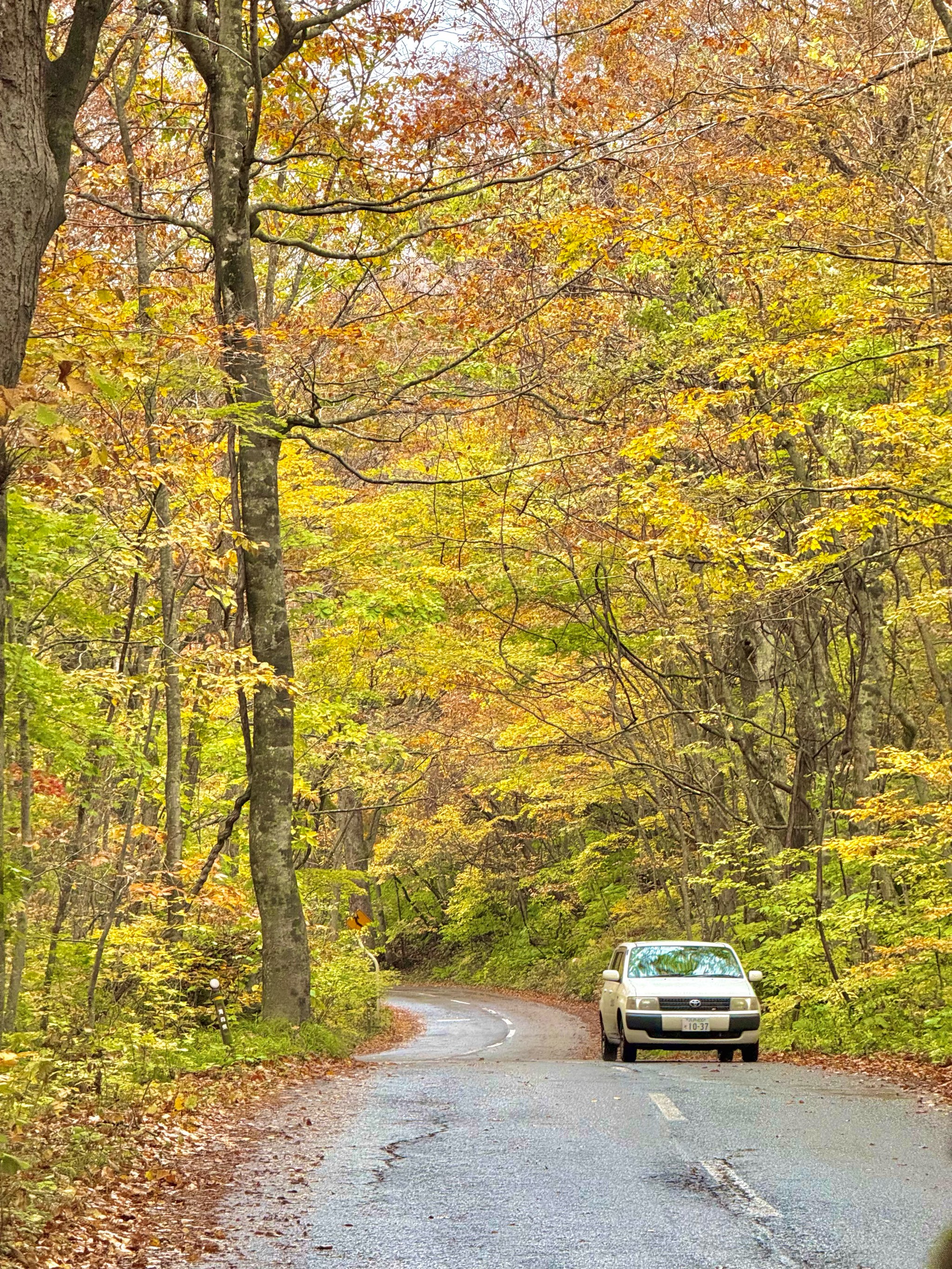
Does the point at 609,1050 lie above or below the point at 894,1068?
below

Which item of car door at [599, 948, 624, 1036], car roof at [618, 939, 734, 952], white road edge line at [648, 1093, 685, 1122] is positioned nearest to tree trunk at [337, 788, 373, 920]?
car door at [599, 948, 624, 1036]

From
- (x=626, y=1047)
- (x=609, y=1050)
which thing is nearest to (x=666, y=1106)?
(x=626, y=1047)

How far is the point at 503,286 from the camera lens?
648 inches

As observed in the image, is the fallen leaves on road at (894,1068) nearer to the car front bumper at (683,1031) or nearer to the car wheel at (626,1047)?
the car front bumper at (683,1031)

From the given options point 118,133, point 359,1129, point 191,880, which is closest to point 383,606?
point 191,880

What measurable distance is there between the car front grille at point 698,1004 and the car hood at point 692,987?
30 mm

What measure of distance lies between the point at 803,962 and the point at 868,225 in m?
11.9

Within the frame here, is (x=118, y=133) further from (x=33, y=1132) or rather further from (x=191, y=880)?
(x=33, y=1132)

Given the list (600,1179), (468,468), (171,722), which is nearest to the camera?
(600,1179)

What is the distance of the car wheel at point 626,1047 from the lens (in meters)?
15.2

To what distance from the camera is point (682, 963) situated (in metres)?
15.8

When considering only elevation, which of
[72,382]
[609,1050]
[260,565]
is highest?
[260,565]

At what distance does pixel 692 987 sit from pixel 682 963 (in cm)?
77

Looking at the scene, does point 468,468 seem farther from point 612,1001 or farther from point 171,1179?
point 171,1179
